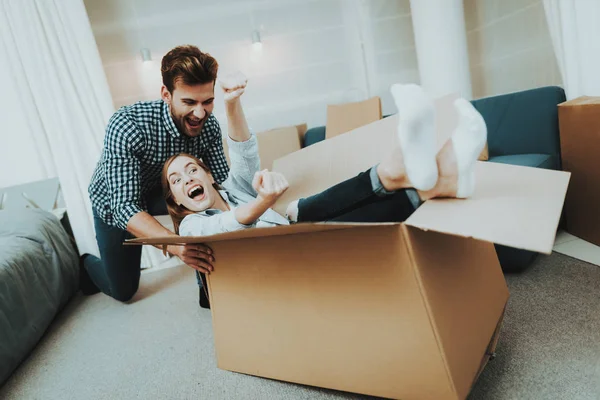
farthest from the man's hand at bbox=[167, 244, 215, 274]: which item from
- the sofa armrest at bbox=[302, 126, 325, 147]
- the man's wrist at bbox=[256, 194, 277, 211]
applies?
the sofa armrest at bbox=[302, 126, 325, 147]

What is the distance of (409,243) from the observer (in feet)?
2.18

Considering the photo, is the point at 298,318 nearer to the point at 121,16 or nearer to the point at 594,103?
the point at 594,103

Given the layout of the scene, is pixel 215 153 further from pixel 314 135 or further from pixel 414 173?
pixel 314 135

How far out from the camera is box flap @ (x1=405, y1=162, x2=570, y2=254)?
542 millimetres

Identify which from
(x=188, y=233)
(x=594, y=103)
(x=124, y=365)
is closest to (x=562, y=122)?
(x=594, y=103)

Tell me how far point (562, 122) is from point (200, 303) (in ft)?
5.27

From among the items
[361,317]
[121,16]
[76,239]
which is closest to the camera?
[361,317]

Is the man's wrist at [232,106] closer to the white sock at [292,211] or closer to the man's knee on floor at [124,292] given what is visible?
the white sock at [292,211]

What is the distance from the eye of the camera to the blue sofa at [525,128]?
63.6 inches

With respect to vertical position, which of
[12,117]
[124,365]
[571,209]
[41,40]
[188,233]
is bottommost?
[124,365]

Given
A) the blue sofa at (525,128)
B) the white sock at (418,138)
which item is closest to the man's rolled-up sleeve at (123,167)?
the white sock at (418,138)

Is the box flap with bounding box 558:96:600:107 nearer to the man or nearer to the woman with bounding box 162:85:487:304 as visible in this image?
the woman with bounding box 162:85:487:304

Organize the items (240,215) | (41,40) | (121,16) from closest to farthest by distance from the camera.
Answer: (240,215) < (41,40) < (121,16)

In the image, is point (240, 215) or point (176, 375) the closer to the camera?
point (240, 215)
